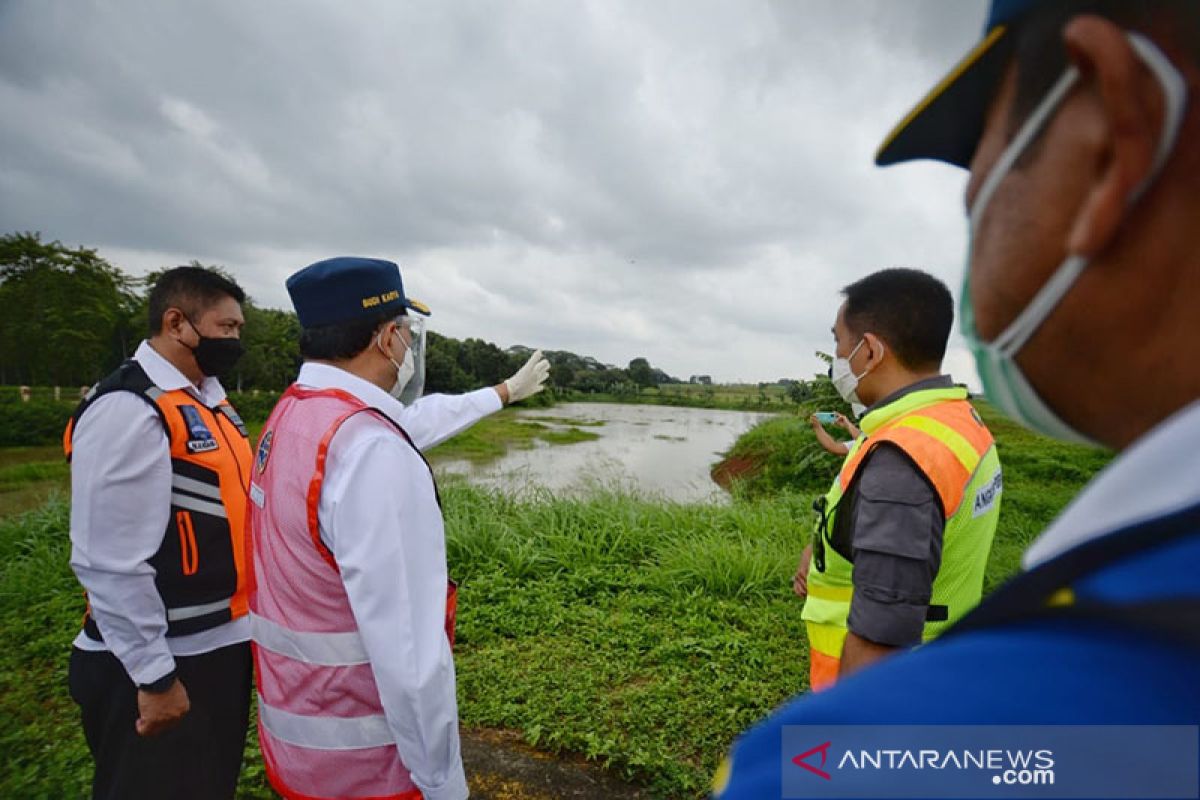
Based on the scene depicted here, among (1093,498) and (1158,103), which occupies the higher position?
(1158,103)

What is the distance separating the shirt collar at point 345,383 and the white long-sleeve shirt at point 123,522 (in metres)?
0.82

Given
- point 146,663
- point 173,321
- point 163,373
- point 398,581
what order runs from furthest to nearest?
point 173,321
point 163,373
point 146,663
point 398,581

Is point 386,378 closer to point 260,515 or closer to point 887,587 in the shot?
point 260,515

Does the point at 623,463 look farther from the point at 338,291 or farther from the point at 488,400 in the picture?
the point at 338,291

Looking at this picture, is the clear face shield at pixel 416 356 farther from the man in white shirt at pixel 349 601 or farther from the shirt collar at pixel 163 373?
the shirt collar at pixel 163 373

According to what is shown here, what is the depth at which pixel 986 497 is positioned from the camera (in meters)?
1.89

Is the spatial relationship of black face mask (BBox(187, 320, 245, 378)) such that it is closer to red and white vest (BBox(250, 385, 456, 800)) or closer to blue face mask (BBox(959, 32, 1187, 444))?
red and white vest (BBox(250, 385, 456, 800))

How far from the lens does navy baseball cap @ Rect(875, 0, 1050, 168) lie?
0.66m

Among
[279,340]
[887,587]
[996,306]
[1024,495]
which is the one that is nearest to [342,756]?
[887,587]

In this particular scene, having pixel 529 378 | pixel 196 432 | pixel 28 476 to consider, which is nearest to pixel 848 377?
pixel 529 378

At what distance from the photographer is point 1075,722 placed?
37 cm

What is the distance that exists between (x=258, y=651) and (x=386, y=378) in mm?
980

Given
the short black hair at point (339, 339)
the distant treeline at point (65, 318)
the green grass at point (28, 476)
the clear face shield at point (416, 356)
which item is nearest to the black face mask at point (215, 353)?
the clear face shield at point (416, 356)

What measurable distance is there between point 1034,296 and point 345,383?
173cm
